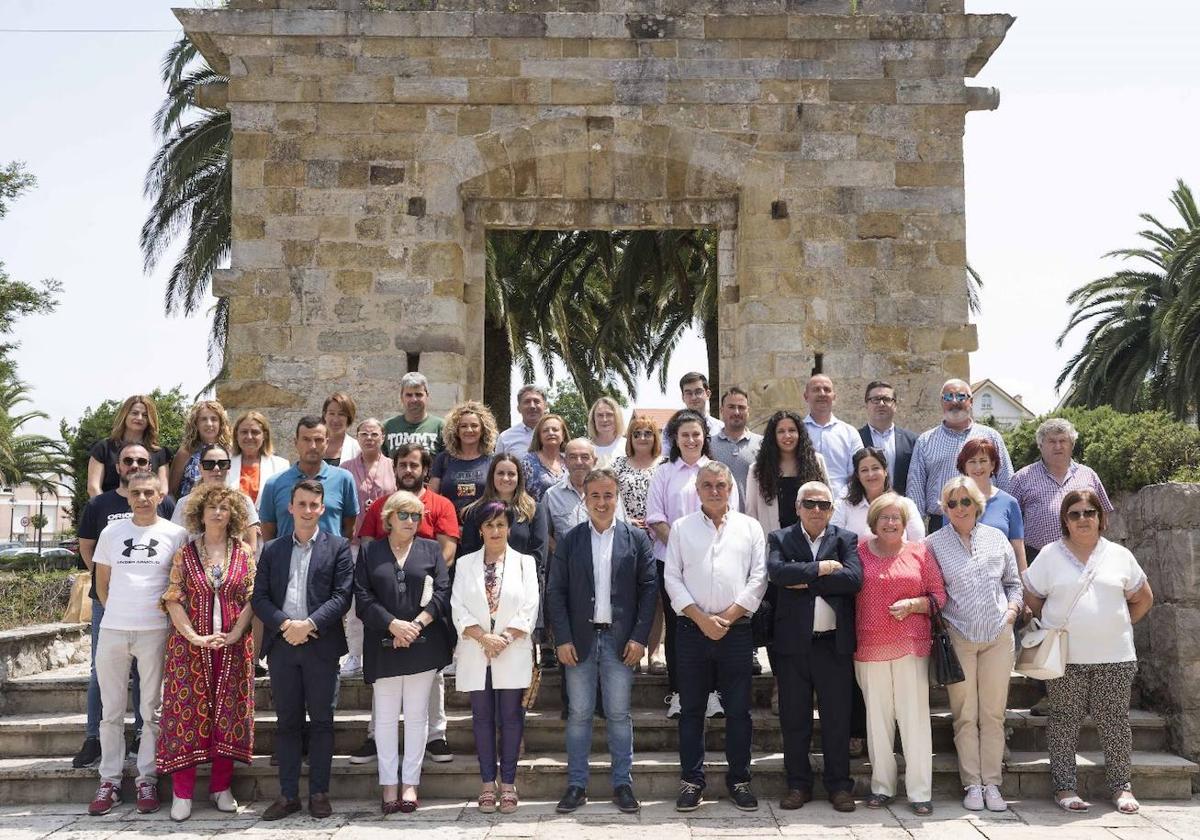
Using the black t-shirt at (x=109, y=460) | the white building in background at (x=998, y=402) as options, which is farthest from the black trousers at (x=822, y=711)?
the white building in background at (x=998, y=402)

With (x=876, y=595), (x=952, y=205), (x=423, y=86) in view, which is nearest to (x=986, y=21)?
(x=952, y=205)

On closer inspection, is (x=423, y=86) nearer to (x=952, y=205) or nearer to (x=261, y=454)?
(x=261, y=454)

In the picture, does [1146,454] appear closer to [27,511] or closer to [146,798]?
[146,798]

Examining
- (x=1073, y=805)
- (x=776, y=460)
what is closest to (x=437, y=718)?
(x=776, y=460)

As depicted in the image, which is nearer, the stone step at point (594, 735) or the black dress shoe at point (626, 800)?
the black dress shoe at point (626, 800)

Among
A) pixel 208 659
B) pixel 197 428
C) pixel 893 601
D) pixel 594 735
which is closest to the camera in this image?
pixel 893 601

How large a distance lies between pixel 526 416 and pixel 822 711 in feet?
8.33

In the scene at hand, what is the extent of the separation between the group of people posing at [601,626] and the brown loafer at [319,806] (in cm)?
1

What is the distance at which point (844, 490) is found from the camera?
612 centimetres

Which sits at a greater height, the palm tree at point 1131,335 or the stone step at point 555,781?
the palm tree at point 1131,335

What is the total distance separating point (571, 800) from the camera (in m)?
5.20

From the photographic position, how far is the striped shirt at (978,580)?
526 cm

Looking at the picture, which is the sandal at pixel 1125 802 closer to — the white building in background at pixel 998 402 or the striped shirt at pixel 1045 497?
the striped shirt at pixel 1045 497

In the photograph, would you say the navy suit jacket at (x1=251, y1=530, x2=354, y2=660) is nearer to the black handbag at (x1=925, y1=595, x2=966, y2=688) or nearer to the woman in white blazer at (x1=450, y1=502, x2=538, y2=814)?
the woman in white blazer at (x1=450, y1=502, x2=538, y2=814)
